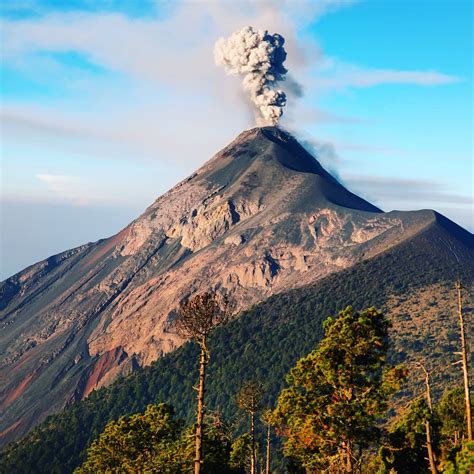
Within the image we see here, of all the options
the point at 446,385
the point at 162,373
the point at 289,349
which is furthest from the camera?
the point at 162,373

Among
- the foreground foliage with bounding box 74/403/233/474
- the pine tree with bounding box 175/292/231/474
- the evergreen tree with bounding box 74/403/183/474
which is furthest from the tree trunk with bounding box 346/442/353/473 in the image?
the evergreen tree with bounding box 74/403/183/474

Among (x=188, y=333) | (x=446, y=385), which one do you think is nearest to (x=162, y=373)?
(x=446, y=385)

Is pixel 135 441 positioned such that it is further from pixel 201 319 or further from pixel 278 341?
pixel 278 341

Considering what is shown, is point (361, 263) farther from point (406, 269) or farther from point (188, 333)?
point (188, 333)

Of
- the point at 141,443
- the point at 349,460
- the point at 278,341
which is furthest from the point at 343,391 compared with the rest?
the point at 278,341

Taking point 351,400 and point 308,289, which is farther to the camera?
point 308,289

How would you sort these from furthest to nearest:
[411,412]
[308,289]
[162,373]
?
[308,289], [162,373], [411,412]
